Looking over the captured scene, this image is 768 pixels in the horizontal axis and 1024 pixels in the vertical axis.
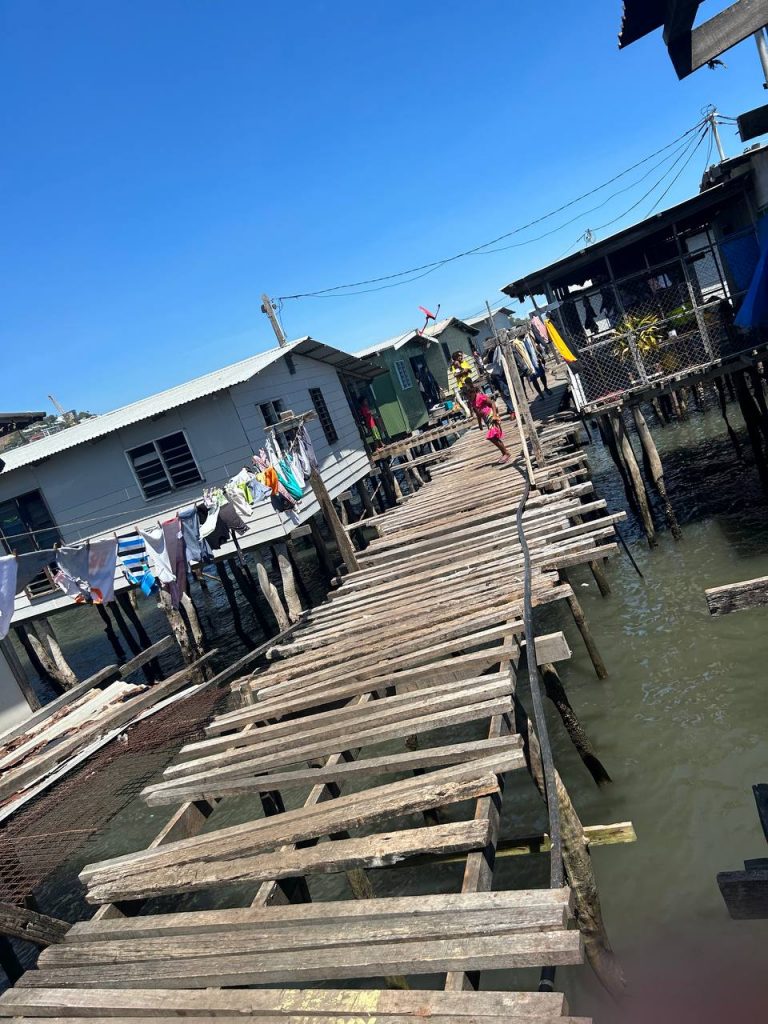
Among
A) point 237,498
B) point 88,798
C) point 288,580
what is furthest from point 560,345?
point 88,798

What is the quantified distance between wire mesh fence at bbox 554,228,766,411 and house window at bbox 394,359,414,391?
1586 cm

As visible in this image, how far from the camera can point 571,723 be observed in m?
6.52

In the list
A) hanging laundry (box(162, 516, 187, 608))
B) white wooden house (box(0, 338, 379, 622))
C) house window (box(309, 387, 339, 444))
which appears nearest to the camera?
hanging laundry (box(162, 516, 187, 608))

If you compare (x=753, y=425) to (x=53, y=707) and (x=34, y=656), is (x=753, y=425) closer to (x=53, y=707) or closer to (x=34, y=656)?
(x=53, y=707)

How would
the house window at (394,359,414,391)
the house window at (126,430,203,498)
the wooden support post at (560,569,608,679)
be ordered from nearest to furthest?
the wooden support post at (560,569,608,679)
the house window at (126,430,203,498)
the house window at (394,359,414,391)

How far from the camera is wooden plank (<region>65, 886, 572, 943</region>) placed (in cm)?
281

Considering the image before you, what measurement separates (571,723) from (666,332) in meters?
9.74

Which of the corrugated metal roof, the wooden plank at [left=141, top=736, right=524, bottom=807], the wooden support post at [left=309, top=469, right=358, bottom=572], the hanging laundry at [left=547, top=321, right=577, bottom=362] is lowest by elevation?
the wooden plank at [left=141, top=736, right=524, bottom=807]

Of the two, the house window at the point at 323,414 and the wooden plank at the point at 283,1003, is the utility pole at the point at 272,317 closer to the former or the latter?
the house window at the point at 323,414

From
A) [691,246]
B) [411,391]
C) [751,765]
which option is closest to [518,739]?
[751,765]

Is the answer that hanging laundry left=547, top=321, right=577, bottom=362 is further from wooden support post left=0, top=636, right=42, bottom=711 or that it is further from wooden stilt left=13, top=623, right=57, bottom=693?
wooden stilt left=13, top=623, right=57, bottom=693

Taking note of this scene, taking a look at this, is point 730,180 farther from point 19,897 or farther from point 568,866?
point 19,897

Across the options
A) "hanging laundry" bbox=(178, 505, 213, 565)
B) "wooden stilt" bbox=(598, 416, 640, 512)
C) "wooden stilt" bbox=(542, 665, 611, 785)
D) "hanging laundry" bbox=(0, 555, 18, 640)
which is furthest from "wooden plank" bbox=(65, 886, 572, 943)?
"wooden stilt" bbox=(598, 416, 640, 512)

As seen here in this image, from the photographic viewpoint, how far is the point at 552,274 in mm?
13766
